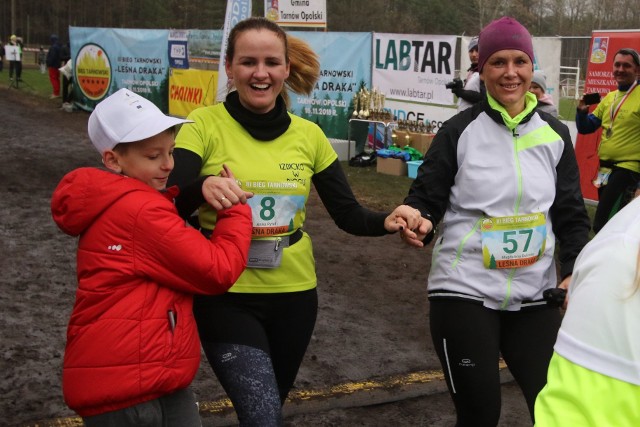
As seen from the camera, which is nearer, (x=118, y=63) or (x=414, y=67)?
(x=414, y=67)

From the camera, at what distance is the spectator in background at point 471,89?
4037 mm

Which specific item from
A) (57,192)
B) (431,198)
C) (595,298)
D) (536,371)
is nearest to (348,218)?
(431,198)

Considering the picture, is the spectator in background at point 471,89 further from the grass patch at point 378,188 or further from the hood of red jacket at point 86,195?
the grass patch at point 378,188

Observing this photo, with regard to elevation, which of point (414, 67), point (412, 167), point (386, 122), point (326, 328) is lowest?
point (326, 328)

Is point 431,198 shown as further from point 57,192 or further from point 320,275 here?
point 320,275

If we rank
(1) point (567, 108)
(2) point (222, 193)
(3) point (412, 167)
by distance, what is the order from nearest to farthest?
(2) point (222, 193) → (3) point (412, 167) → (1) point (567, 108)

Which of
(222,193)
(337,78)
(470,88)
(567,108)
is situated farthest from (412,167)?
(222,193)

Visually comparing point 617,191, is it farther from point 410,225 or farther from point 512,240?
point 410,225

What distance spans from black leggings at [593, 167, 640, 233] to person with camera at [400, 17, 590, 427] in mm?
4599

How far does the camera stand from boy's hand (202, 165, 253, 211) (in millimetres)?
2766

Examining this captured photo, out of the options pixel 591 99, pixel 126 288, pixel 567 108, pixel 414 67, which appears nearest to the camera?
pixel 126 288

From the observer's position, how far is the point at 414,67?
12805 mm

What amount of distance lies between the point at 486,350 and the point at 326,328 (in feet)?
9.37

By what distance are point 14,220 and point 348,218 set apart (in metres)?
6.44
